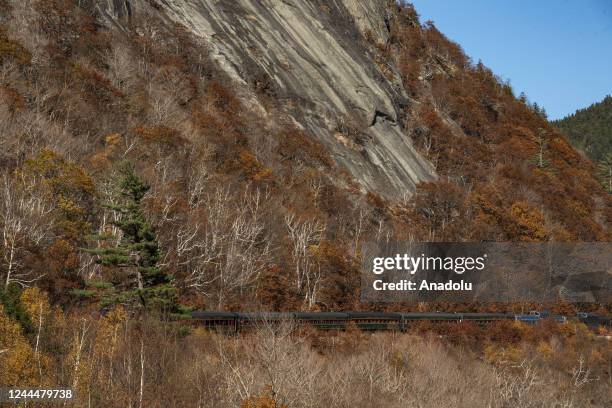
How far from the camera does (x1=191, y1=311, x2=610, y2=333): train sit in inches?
1192

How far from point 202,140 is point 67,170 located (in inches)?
553

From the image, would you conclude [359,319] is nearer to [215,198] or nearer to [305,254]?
[305,254]

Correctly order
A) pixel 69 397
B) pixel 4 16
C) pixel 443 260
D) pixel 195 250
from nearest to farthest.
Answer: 1. pixel 69 397
2. pixel 195 250
3. pixel 4 16
4. pixel 443 260

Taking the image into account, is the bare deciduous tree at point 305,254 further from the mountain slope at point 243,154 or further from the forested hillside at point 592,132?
the forested hillside at point 592,132

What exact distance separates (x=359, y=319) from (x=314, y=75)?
1187 inches

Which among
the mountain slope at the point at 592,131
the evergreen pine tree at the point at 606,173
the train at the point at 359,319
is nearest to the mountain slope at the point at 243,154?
the train at the point at 359,319

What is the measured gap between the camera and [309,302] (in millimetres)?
40188

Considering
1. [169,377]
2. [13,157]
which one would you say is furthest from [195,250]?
[169,377]

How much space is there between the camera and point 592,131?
180 m

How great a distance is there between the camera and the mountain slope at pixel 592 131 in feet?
531

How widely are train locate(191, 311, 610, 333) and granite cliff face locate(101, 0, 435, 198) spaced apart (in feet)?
46.8

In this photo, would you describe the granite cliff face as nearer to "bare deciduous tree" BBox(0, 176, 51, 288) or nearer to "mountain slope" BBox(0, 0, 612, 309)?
"mountain slope" BBox(0, 0, 612, 309)

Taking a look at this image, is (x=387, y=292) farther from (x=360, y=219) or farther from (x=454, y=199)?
(x=454, y=199)

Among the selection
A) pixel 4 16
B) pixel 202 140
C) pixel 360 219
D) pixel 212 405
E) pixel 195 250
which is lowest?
pixel 212 405
